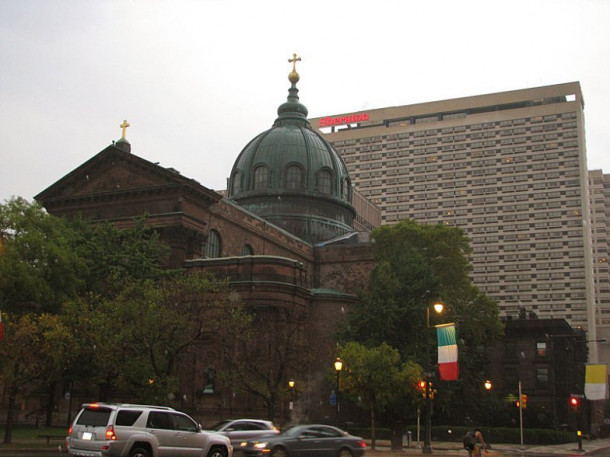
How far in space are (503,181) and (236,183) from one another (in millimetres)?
71553

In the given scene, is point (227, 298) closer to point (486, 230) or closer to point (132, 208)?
point (132, 208)

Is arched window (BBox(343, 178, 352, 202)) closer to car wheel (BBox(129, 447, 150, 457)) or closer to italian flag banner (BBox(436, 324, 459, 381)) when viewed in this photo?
italian flag banner (BBox(436, 324, 459, 381))

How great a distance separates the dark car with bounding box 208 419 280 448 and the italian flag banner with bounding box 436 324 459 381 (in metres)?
8.02

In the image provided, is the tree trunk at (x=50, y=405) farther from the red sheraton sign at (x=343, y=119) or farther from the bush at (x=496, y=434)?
the red sheraton sign at (x=343, y=119)

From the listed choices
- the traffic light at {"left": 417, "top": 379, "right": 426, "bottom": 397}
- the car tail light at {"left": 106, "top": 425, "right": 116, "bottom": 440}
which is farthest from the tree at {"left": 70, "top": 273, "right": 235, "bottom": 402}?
the traffic light at {"left": 417, "top": 379, "right": 426, "bottom": 397}

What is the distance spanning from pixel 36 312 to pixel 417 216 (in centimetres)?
10311

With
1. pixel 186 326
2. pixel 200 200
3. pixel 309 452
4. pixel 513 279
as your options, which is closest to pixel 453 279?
pixel 200 200

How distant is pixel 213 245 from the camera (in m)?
59.3

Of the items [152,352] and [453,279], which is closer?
[152,352]

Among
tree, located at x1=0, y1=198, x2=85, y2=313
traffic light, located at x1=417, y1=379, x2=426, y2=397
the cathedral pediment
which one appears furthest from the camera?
the cathedral pediment

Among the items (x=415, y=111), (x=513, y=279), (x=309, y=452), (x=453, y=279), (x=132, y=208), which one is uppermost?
(x=415, y=111)

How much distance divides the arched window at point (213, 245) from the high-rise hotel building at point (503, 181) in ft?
240

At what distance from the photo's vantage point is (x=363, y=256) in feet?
228

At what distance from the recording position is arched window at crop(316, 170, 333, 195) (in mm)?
74375
